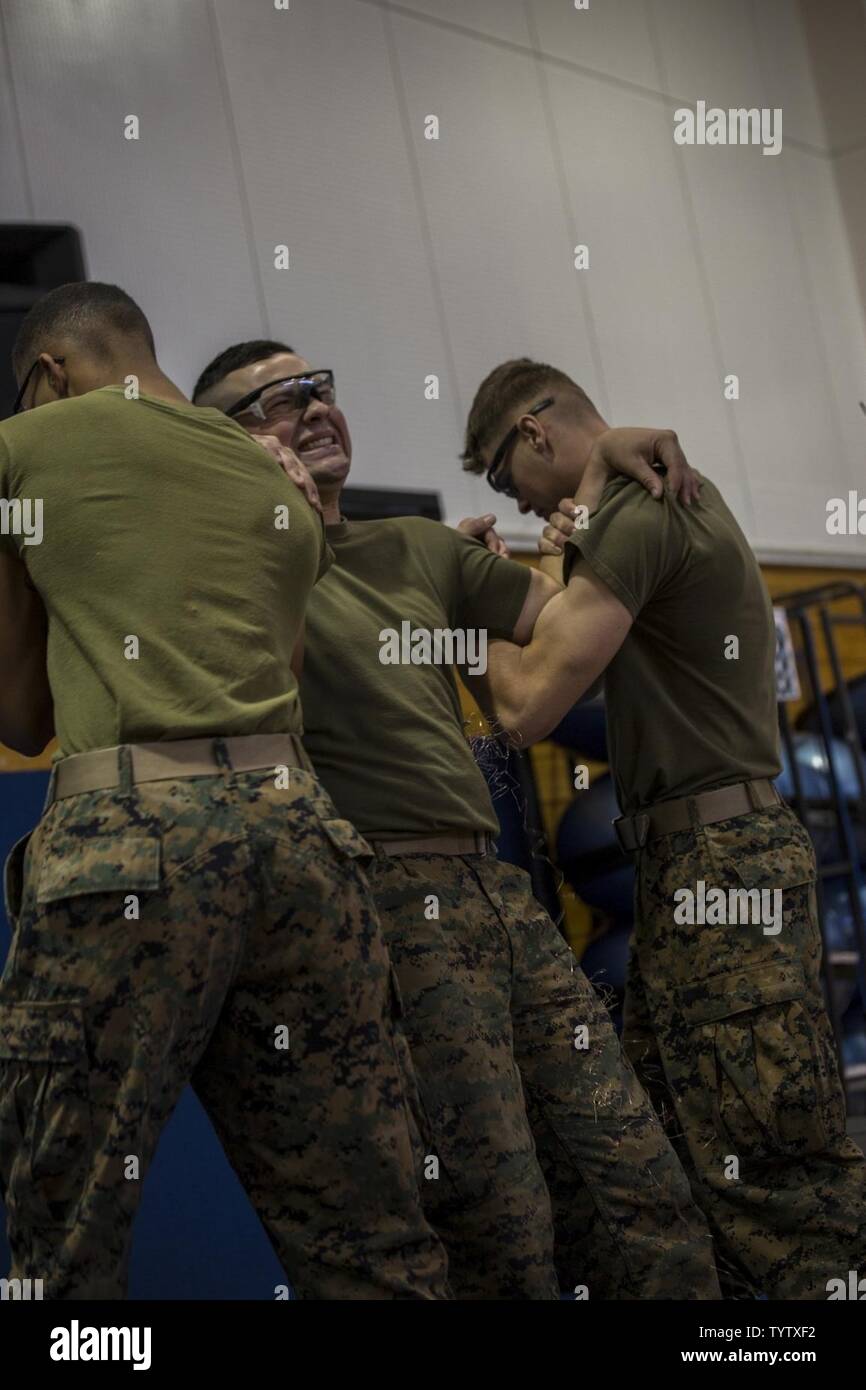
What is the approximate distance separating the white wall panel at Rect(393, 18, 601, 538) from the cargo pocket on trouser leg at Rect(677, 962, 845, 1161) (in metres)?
2.85

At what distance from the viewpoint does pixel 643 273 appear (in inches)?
215

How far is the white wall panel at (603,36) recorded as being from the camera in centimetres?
534

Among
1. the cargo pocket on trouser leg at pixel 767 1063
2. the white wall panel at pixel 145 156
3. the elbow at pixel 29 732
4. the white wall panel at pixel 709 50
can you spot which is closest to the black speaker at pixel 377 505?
the white wall panel at pixel 145 156

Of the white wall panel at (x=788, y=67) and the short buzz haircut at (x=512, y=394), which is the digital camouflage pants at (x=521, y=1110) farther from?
the white wall panel at (x=788, y=67)

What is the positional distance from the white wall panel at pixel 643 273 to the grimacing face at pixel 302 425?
3139 millimetres

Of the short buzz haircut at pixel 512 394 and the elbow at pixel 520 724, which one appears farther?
the short buzz haircut at pixel 512 394

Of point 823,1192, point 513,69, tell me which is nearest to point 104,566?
point 823,1192

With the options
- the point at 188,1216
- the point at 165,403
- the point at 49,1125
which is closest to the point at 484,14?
the point at 165,403

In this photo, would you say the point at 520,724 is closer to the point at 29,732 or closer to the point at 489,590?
the point at 489,590

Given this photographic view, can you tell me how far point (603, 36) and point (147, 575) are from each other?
15.5 ft

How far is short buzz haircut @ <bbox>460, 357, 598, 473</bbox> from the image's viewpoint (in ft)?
8.02

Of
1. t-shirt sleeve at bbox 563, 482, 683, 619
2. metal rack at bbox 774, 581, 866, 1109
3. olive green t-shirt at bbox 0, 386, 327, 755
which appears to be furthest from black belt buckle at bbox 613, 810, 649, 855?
metal rack at bbox 774, 581, 866, 1109

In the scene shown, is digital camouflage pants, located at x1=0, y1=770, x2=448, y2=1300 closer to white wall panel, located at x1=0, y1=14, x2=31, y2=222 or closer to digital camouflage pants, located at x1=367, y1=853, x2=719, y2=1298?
digital camouflage pants, located at x1=367, y1=853, x2=719, y2=1298
